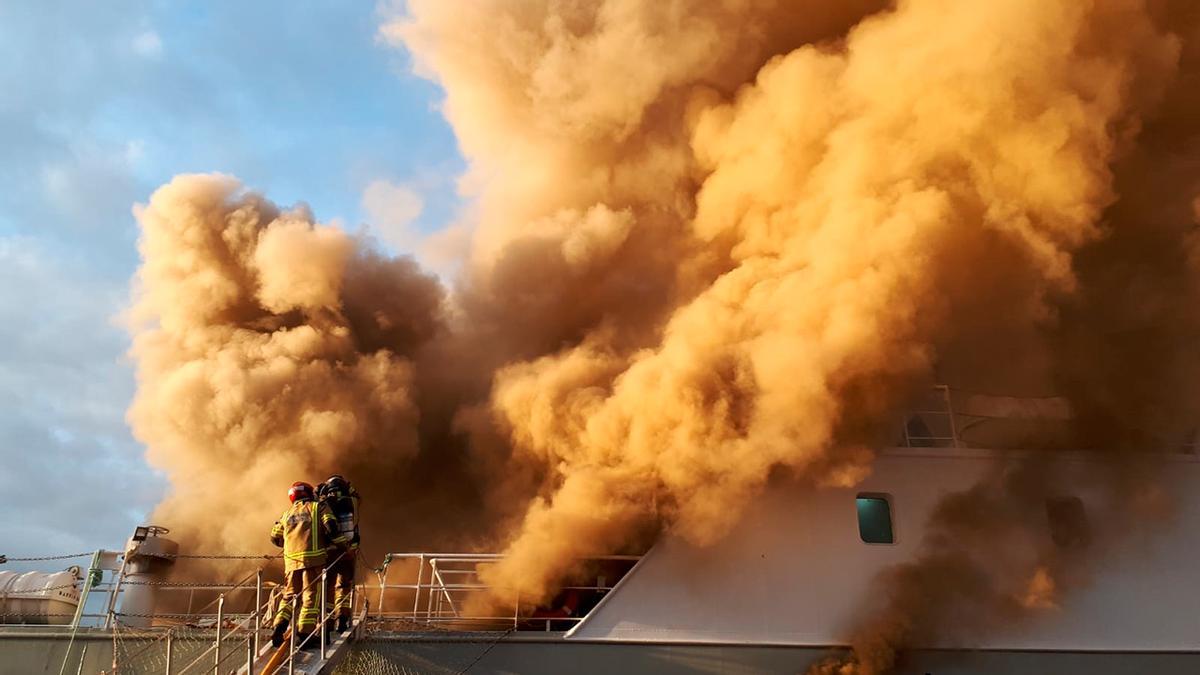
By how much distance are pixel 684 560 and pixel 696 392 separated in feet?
5.72

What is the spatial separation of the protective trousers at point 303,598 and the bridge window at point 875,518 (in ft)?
18.6

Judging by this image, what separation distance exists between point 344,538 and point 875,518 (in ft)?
19.1

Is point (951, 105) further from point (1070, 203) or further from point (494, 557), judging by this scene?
point (494, 557)

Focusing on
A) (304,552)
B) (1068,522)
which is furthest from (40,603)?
(1068,522)

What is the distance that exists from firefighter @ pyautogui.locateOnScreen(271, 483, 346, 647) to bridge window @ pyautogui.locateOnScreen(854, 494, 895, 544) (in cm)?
556

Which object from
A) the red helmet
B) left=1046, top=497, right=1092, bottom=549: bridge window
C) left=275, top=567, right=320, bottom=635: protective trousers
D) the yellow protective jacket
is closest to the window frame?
left=1046, top=497, right=1092, bottom=549: bridge window

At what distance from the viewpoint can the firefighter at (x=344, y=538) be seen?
7.71 meters

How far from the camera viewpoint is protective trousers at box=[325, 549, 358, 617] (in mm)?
7641

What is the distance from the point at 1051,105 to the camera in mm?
9375

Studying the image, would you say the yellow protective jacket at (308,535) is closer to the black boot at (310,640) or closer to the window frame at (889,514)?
the black boot at (310,640)

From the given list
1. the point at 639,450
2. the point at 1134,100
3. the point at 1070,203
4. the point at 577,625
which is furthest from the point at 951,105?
the point at 577,625

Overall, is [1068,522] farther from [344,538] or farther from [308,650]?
[308,650]

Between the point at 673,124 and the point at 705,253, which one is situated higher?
the point at 673,124

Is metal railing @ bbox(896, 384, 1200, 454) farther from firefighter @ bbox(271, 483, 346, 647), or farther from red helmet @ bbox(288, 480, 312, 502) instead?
red helmet @ bbox(288, 480, 312, 502)
